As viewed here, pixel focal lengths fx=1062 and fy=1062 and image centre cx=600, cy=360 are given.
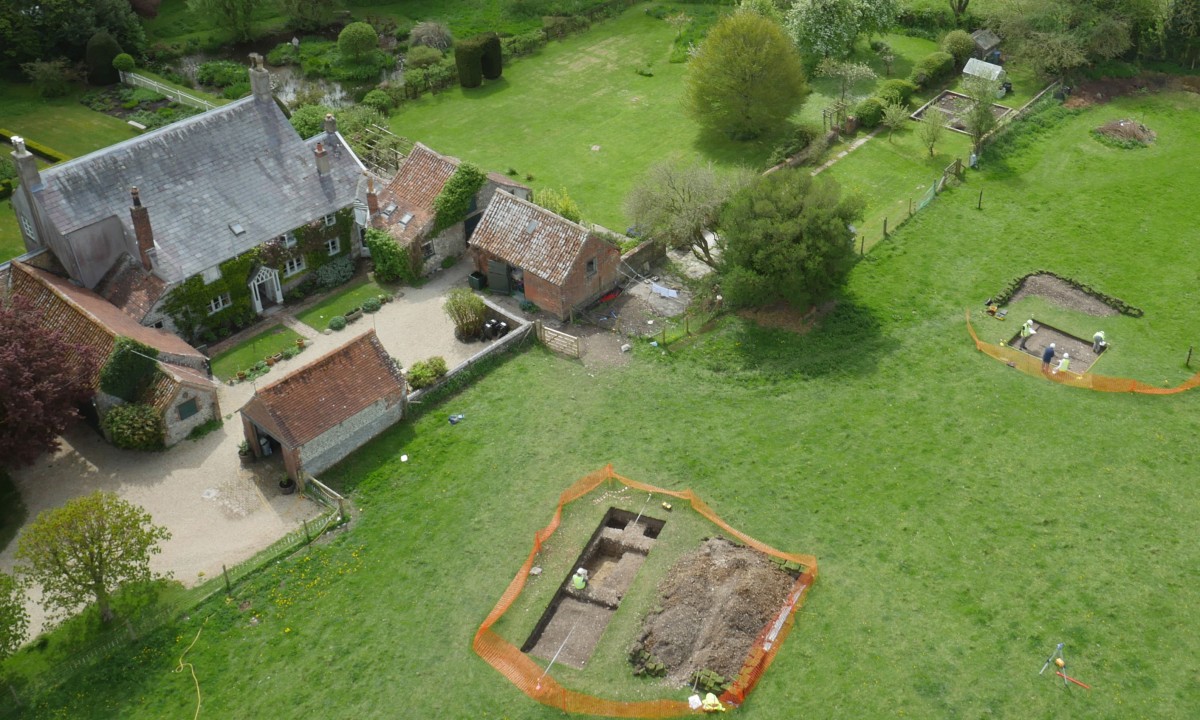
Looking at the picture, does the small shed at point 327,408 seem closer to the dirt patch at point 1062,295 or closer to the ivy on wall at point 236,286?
the ivy on wall at point 236,286

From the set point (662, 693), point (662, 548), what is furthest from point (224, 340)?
point (662, 693)

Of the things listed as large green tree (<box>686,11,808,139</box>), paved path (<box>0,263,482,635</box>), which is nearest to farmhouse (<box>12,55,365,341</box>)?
paved path (<box>0,263,482,635</box>)

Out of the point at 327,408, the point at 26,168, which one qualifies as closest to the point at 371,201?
the point at 327,408

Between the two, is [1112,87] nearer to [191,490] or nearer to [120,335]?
[191,490]

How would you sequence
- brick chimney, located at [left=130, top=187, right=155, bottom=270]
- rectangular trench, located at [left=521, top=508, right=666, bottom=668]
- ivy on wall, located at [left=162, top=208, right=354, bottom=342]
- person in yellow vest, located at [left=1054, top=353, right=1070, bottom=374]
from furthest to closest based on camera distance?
1. ivy on wall, located at [left=162, top=208, right=354, bottom=342]
2. brick chimney, located at [left=130, top=187, right=155, bottom=270]
3. person in yellow vest, located at [left=1054, top=353, right=1070, bottom=374]
4. rectangular trench, located at [left=521, top=508, right=666, bottom=668]

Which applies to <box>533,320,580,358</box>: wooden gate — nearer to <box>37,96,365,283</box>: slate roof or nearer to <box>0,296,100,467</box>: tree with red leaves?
<box>37,96,365,283</box>: slate roof

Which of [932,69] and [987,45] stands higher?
[987,45]
